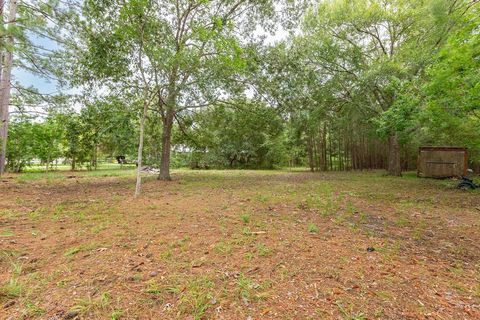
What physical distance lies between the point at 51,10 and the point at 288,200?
879 cm

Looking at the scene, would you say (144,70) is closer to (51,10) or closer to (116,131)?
(116,131)

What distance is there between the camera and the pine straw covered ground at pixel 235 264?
174 cm

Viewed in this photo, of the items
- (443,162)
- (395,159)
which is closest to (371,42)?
(395,159)

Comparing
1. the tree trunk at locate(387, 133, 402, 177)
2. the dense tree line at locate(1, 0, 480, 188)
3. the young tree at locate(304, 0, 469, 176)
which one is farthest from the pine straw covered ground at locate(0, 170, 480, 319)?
the tree trunk at locate(387, 133, 402, 177)

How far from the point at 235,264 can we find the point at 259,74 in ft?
24.9

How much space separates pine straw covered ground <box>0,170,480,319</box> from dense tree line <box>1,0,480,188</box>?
9.32ft

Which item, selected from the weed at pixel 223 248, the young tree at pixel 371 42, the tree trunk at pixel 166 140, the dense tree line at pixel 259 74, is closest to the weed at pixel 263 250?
the weed at pixel 223 248

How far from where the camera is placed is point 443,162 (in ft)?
37.4

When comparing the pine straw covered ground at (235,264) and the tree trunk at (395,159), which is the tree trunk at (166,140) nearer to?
the pine straw covered ground at (235,264)

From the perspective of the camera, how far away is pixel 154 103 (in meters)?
9.18

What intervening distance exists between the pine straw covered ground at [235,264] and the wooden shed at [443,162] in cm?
872

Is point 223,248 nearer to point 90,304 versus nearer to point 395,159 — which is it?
point 90,304

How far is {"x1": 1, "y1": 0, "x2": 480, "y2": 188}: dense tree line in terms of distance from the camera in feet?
19.6

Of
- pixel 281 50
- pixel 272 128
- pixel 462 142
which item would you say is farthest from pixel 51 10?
pixel 462 142
